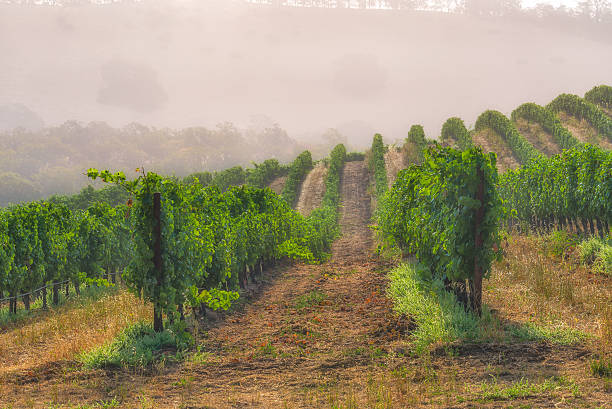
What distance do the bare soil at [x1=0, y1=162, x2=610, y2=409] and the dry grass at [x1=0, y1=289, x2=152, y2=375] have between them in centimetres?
77

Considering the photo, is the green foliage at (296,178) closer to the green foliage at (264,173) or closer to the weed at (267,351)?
the green foliage at (264,173)

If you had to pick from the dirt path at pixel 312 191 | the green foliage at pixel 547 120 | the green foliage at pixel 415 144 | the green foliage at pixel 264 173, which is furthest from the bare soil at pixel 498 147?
the green foliage at pixel 264 173

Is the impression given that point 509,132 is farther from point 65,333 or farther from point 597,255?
point 65,333

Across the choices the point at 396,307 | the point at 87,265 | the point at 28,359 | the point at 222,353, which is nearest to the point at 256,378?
the point at 222,353

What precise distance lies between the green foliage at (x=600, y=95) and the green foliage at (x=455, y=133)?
1773 centimetres

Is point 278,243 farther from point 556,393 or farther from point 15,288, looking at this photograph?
point 556,393

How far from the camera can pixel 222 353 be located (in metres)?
9.11

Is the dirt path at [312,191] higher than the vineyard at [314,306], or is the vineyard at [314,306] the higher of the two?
the dirt path at [312,191]

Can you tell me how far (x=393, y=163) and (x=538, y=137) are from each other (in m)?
15.4

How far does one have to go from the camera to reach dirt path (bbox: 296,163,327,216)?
39447 mm

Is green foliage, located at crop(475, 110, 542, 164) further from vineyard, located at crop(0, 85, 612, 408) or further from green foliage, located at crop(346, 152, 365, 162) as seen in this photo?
vineyard, located at crop(0, 85, 612, 408)

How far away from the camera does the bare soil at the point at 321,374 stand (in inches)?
248

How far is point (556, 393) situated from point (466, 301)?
4.87m

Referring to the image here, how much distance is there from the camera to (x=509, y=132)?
47.7 m
